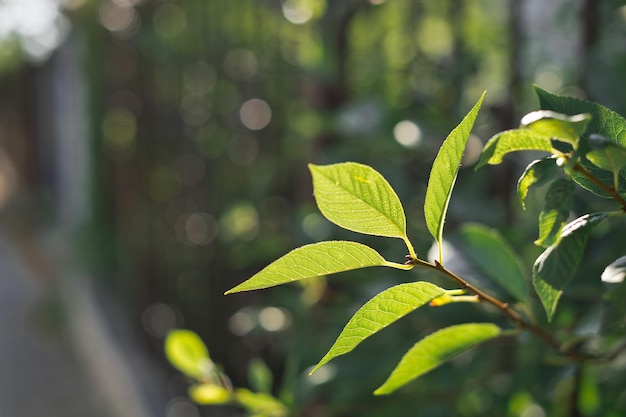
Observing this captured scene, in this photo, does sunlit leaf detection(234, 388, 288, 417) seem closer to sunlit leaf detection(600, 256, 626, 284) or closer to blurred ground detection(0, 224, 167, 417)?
sunlit leaf detection(600, 256, 626, 284)

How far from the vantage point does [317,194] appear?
0.58 m

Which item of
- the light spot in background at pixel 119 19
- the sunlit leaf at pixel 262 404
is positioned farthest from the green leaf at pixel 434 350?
the light spot in background at pixel 119 19

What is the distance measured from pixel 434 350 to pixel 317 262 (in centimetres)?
21

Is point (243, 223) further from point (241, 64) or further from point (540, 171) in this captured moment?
point (540, 171)

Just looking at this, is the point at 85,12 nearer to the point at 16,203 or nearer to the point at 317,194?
the point at 317,194

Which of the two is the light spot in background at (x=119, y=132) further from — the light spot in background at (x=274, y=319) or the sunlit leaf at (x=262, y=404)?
the sunlit leaf at (x=262, y=404)

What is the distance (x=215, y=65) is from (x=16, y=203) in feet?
25.2

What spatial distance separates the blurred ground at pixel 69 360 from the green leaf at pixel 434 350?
233cm

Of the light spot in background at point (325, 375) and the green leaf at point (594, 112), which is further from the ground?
the green leaf at point (594, 112)

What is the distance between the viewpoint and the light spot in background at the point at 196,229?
2.92 meters

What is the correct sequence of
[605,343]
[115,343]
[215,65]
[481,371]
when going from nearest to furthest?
[605,343] → [481,371] → [215,65] → [115,343]

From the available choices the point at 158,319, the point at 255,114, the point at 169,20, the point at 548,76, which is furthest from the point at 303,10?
the point at 158,319

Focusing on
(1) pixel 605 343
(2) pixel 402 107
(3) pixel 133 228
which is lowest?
(3) pixel 133 228

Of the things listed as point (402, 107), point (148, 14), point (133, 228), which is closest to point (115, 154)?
point (133, 228)
